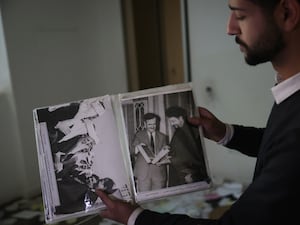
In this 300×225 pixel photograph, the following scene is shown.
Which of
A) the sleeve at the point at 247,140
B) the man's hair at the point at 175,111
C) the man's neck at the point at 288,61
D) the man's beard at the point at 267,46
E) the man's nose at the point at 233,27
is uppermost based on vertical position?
the man's nose at the point at 233,27

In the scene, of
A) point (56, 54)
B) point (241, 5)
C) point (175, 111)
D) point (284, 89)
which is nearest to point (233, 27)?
point (241, 5)

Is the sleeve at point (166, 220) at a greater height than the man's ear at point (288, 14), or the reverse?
the man's ear at point (288, 14)

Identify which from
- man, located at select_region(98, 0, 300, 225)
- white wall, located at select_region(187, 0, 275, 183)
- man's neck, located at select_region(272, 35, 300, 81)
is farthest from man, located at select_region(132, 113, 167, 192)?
white wall, located at select_region(187, 0, 275, 183)

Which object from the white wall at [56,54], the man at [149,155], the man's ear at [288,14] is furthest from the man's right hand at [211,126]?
the white wall at [56,54]

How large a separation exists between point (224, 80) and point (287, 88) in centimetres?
133

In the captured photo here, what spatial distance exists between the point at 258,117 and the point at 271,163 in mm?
1392

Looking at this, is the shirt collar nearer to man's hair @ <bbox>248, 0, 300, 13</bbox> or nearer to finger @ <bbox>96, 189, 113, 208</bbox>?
man's hair @ <bbox>248, 0, 300, 13</bbox>

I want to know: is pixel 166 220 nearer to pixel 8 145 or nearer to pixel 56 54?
pixel 8 145

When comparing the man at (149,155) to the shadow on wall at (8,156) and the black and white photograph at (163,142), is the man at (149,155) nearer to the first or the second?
the black and white photograph at (163,142)

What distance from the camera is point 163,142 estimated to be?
86 centimetres

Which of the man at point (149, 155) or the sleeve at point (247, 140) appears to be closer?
the man at point (149, 155)

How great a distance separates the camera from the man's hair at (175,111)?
86 cm

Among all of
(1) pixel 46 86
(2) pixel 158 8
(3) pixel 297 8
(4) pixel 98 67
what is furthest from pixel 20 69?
(3) pixel 297 8

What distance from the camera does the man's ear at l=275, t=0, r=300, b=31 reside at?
562 millimetres
